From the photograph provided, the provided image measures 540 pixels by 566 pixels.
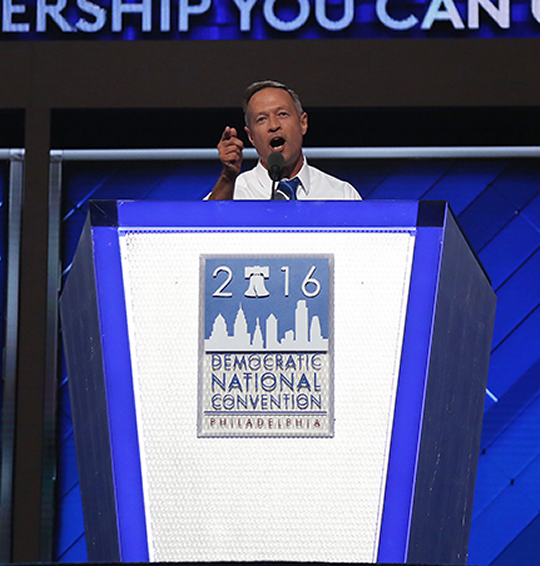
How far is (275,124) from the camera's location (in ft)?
5.57

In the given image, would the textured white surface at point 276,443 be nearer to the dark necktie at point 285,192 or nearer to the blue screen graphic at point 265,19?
the dark necktie at point 285,192

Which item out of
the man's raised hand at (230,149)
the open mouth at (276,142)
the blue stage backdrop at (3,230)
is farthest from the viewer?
the blue stage backdrop at (3,230)

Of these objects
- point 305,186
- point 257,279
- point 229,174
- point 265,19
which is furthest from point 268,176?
point 265,19

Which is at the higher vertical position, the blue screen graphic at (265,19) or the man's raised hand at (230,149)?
the blue screen graphic at (265,19)

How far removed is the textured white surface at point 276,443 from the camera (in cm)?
120

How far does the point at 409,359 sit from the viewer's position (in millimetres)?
1208

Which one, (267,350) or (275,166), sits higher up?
(275,166)

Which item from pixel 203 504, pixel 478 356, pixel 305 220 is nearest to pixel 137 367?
pixel 203 504

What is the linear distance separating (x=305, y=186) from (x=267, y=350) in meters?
0.60

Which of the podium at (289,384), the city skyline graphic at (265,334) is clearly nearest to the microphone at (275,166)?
the podium at (289,384)

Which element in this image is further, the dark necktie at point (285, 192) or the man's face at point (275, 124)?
the man's face at point (275, 124)

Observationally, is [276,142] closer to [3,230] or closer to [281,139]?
[281,139]

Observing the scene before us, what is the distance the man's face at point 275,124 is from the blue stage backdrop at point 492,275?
1352mm

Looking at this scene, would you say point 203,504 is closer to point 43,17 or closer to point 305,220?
point 305,220
